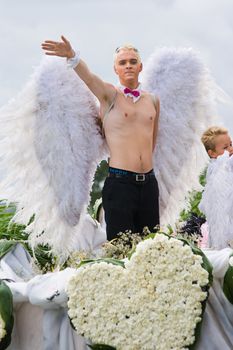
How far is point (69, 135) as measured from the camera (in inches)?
172

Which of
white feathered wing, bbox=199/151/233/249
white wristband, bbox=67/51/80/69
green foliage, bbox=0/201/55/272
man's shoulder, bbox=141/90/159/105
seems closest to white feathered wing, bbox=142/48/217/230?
man's shoulder, bbox=141/90/159/105

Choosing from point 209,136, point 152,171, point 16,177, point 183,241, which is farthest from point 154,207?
point 183,241

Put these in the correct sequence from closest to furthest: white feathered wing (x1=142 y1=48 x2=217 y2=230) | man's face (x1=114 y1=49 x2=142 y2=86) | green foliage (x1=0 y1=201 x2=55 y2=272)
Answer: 1. man's face (x1=114 y1=49 x2=142 y2=86)
2. white feathered wing (x1=142 y1=48 x2=217 y2=230)
3. green foliage (x1=0 y1=201 x2=55 y2=272)

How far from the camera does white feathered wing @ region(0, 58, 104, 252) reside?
14.2 ft

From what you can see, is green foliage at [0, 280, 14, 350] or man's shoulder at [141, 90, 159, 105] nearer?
green foliage at [0, 280, 14, 350]

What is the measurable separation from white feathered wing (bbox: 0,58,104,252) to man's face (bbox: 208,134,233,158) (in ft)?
2.49

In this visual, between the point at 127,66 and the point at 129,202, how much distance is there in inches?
34.3

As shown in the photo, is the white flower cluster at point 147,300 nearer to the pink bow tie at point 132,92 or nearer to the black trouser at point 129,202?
the black trouser at point 129,202

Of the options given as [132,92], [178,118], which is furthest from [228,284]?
[178,118]

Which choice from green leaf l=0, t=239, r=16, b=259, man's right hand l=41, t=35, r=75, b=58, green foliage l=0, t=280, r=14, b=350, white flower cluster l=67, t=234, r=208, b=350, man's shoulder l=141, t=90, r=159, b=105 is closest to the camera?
white flower cluster l=67, t=234, r=208, b=350

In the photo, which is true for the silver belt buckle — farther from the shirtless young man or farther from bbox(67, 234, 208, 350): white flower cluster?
bbox(67, 234, 208, 350): white flower cluster

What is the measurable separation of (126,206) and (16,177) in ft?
2.48

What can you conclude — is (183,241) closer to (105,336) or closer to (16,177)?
(105,336)

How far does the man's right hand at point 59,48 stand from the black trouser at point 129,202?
31.4 inches
